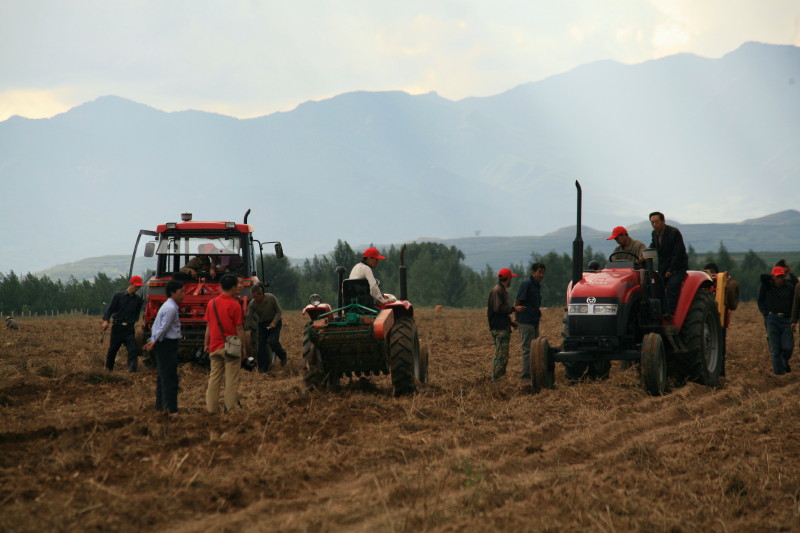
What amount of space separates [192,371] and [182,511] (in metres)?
9.64

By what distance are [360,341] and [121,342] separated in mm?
6124

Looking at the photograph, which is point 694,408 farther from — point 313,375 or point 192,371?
point 192,371

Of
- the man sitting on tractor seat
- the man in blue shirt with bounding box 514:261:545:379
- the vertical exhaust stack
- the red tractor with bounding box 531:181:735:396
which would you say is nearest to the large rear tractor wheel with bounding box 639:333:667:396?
the red tractor with bounding box 531:181:735:396

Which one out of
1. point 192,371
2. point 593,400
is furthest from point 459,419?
point 192,371

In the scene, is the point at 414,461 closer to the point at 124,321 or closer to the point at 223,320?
the point at 223,320

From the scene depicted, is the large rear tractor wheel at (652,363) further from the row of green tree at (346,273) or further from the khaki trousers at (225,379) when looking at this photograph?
the row of green tree at (346,273)

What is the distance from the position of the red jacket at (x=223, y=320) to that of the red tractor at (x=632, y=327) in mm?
3854

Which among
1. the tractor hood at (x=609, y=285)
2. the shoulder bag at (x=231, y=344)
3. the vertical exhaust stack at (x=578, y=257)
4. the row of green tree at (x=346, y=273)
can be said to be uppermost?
the vertical exhaust stack at (x=578, y=257)

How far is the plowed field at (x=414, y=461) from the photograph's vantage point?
5.69 meters

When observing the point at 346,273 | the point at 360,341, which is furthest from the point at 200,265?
the point at 346,273

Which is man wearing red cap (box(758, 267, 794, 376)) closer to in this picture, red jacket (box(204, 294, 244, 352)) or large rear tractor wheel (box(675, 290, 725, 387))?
large rear tractor wheel (box(675, 290, 725, 387))

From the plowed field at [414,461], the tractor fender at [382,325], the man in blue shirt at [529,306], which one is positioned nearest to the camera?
the plowed field at [414,461]

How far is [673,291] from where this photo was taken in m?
11.4

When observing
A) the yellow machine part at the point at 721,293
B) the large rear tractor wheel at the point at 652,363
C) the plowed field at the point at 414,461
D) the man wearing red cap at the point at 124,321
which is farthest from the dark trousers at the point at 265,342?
the yellow machine part at the point at 721,293
